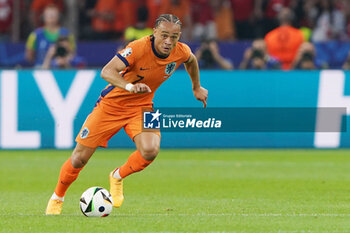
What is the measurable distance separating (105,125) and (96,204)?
2.75ft

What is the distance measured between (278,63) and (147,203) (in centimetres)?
759

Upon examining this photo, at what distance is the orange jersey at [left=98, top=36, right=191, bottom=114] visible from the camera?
793 centimetres

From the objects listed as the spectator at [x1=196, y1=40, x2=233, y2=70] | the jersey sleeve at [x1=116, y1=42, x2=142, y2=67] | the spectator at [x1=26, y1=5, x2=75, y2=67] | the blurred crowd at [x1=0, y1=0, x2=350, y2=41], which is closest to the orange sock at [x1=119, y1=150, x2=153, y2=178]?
the jersey sleeve at [x1=116, y1=42, x2=142, y2=67]

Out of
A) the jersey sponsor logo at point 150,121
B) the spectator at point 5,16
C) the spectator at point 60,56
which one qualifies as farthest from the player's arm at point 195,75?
the spectator at point 5,16

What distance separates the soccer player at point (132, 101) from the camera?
25.7 ft

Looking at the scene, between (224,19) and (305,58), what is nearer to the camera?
(305,58)

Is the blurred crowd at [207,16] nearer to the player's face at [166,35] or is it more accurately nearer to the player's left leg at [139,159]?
the player's left leg at [139,159]

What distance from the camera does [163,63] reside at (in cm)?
811

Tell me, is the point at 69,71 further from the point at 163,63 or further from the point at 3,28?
the point at 163,63

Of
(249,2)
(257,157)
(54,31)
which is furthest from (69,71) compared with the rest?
(249,2)

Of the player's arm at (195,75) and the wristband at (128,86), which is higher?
the wristband at (128,86)

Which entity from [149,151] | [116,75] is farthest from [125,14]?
[116,75]

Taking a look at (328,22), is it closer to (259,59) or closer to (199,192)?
(259,59)

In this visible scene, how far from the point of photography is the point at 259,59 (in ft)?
50.9
